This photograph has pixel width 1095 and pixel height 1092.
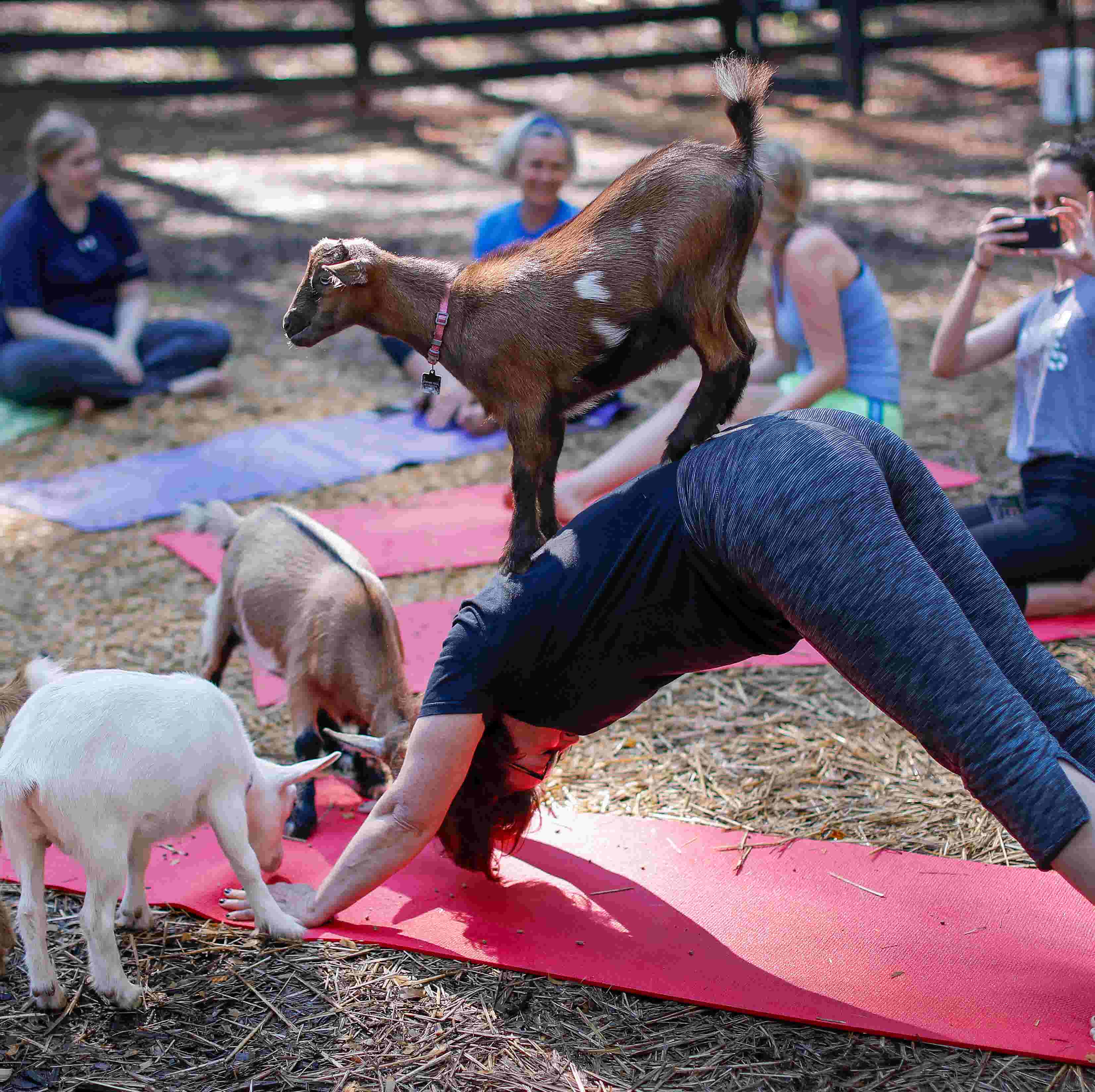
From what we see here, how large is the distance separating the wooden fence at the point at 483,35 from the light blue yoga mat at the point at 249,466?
23.2 ft

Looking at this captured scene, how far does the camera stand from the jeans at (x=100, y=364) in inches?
229

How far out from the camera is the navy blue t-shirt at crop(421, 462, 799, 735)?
2127 mm

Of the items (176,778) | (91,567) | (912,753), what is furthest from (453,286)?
(91,567)

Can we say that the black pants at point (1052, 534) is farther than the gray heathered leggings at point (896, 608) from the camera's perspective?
Yes

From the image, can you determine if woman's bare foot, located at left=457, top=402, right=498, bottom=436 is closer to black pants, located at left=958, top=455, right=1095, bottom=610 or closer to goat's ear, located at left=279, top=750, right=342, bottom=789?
black pants, located at left=958, top=455, right=1095, bottom=610

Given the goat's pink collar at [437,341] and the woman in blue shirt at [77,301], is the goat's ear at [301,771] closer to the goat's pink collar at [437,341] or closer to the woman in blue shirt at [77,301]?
the goat's pink collar at [437,341]

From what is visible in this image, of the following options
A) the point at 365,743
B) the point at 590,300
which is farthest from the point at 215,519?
the point at 590,300

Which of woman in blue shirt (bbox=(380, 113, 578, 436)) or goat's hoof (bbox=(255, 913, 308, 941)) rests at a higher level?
woman in blue shirt (bbox=(380, 113, 578, 436))

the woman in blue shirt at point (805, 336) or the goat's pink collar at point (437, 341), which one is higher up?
the goat's pink collar at point (437, 341)

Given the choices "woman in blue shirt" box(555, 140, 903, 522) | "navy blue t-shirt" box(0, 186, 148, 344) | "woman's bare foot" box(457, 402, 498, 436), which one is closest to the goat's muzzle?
"woman in blue shirt" box(555, 140, 903, 522)

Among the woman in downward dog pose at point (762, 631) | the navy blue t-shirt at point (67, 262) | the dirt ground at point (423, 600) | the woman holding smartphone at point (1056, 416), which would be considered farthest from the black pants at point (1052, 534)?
the navy blue t-shirt at point (67, 262)

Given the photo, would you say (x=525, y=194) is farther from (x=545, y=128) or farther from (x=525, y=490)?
(x=525, y=490)

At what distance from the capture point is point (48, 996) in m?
2.26

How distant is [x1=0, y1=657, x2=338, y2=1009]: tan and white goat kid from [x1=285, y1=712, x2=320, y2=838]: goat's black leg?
511mm
